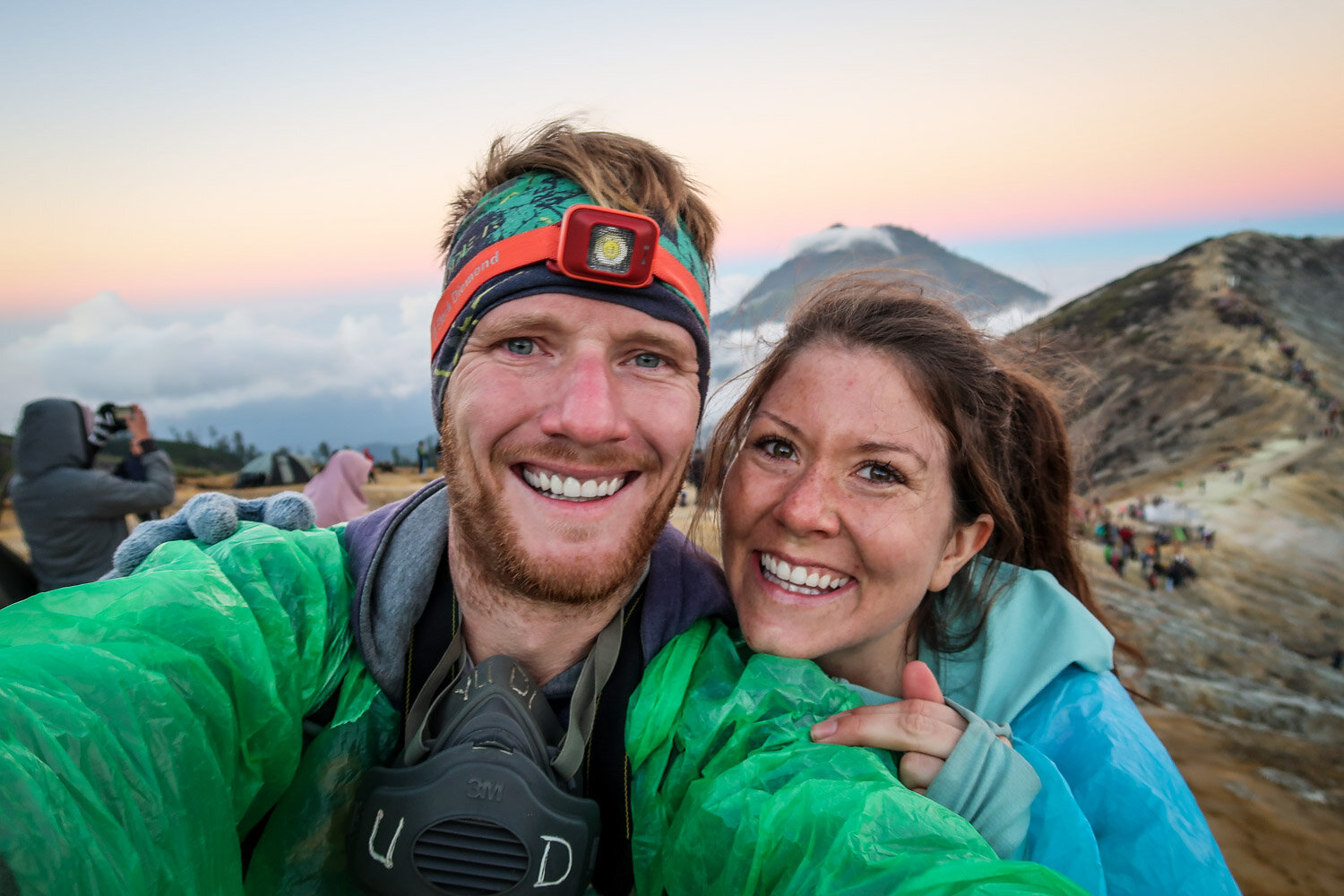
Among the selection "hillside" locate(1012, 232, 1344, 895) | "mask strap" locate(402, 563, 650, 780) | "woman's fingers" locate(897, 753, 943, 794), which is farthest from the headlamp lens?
"hillside" locate(1012, 232, 1344, 895)

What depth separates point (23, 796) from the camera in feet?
3.46

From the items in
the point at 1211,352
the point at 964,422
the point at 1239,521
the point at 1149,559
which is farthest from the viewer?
the point at 1211,352

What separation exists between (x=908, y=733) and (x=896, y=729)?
27 millimetres

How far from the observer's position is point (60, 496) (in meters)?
5.62

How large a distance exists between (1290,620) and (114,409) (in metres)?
16.5

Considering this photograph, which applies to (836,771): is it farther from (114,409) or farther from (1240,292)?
(1240,292)

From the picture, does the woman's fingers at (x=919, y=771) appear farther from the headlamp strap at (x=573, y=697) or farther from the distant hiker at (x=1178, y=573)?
the distant hiker at (x=1178, y=573)

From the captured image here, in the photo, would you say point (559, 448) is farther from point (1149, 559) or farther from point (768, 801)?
point (1149, 559)

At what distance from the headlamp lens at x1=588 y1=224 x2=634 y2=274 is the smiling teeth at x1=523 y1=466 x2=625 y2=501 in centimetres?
54

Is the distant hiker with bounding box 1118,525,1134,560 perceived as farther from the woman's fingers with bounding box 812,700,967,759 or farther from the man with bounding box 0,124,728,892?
the man with bounding box 0,124,728,892

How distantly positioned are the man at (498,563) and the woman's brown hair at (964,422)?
453mm

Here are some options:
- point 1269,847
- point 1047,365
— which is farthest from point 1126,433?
point 1047,365

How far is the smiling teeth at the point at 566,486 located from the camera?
1.88m

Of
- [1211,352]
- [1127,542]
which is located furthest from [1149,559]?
[1211,352]
